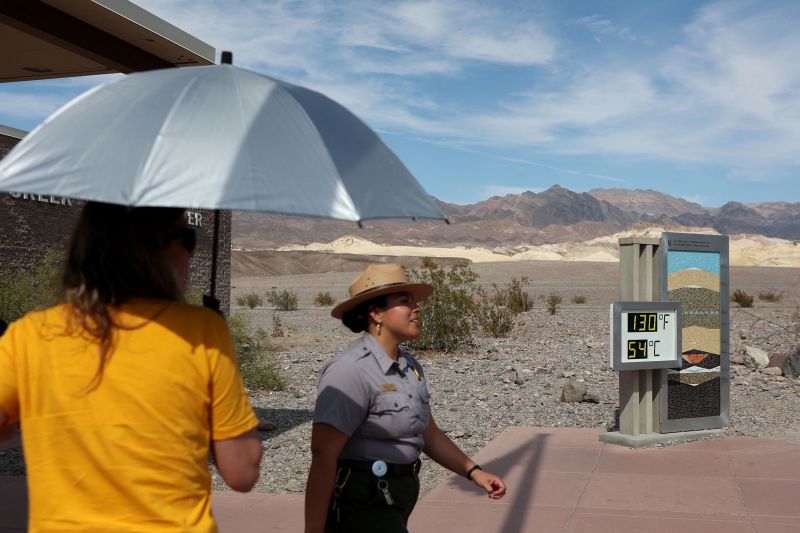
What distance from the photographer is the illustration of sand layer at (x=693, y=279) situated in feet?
30.6

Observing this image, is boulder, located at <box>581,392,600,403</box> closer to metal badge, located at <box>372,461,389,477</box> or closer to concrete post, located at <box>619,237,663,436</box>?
concrete post, located at <box>619,237,663,436</box>

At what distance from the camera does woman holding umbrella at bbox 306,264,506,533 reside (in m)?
3.14

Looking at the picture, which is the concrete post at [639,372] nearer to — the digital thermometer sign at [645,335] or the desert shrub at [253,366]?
the digital thermometer sign at [645,335]

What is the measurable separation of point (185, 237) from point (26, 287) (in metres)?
11.7

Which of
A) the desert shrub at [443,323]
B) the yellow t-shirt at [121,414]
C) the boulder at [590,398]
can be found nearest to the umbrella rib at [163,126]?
the yellow t-shirt at [121,414]

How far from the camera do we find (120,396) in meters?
1.93

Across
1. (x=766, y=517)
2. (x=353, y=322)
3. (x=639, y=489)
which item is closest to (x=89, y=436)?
(x=353, y=322)

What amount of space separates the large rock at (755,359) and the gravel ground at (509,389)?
0.64 ft

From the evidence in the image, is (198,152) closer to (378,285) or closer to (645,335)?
(378,285)

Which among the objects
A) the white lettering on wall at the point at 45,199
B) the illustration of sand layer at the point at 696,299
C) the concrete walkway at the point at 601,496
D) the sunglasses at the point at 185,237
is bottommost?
the concrete walkway at the point at 601,496

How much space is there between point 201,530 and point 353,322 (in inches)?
66.4

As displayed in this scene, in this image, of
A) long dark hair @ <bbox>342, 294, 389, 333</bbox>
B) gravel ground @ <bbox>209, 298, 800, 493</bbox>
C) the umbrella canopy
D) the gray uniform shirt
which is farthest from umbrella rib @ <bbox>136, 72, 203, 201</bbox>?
gravel ground @ <bbox>209, 298, 800, 493</bbox>

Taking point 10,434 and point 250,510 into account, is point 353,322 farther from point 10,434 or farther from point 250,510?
point 250,510

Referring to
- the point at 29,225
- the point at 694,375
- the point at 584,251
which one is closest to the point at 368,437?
the point at 694,375
